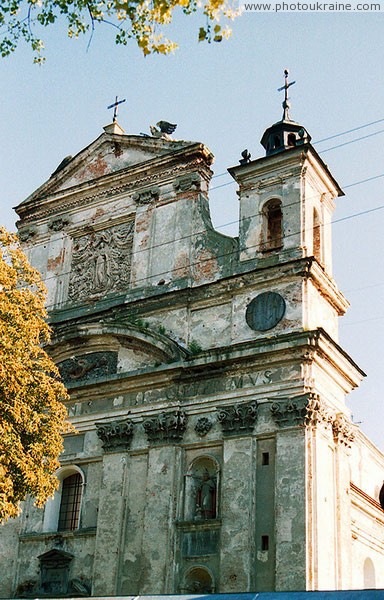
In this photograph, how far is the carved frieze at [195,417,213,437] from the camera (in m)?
19.1

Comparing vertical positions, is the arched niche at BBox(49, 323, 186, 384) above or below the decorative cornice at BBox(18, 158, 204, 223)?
below

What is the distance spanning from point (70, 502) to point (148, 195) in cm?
874

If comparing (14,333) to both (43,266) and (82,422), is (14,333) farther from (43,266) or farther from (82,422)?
(43,266)

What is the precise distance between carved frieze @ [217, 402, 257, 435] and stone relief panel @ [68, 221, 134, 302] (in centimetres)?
546

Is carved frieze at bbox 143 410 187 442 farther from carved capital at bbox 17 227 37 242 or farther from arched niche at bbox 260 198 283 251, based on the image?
carved capital at bbox 17 227 37 242

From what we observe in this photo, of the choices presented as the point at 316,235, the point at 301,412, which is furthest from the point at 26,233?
the point at 301,412

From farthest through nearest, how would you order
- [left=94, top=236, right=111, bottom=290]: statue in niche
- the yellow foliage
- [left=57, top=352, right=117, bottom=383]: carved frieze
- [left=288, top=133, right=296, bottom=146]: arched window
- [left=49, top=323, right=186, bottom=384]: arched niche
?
[left=94, top=236, right=111, bottom=290]: statue in niche < [left=288, top=133, right=296, bottom=146]: arched window < [left=57, top=352, right=117, bottom=383]: carved frieze < [left=49, top=323, right=186, bottom=384]: arched niche < the yellow foliage

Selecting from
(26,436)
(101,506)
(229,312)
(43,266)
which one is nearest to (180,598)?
(26,436)

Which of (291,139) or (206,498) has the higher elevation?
(291,139)

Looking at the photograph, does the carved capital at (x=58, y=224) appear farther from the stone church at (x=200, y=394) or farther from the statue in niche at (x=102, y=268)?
the statue in niche at (x=102, y=268)

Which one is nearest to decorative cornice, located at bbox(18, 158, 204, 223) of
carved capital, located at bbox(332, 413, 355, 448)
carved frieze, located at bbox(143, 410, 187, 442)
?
carved frieze, located at bbox(143, 410, 187, 442)

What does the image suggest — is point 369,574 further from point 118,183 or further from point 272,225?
point 118,183

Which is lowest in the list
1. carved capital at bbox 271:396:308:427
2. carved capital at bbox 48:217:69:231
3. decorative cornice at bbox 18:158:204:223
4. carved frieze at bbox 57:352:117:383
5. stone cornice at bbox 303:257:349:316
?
carved capital at bbox 271:396:308:427

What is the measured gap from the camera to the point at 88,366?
22141mm
